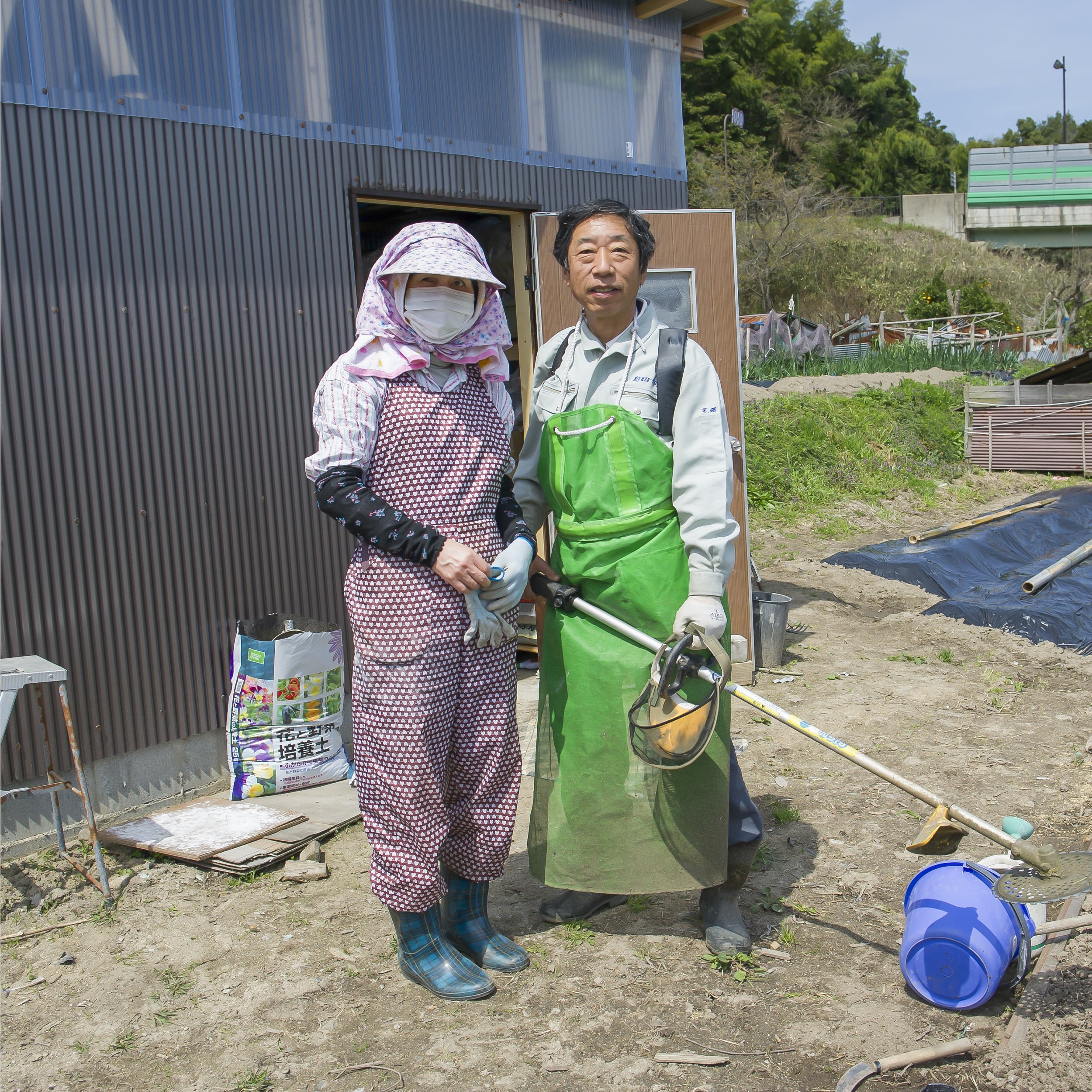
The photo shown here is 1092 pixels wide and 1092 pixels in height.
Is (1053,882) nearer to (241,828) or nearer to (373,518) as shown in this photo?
(373,518)

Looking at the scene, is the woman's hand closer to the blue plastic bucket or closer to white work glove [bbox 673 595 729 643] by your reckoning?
white work glove [bbox 673 595 729 643]

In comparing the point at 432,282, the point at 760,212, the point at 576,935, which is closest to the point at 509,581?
the point at 432,282

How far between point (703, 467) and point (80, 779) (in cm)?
242

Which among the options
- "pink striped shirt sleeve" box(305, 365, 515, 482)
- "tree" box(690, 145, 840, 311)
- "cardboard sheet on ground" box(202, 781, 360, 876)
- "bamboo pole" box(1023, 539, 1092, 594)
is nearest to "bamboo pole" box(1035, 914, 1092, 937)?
"pink striped shirt sleeve" box(305, 365, 515, 482)

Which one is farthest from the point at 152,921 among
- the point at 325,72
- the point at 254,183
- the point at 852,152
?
the point at 852,152

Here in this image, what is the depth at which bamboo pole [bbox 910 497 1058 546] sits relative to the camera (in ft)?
31.4

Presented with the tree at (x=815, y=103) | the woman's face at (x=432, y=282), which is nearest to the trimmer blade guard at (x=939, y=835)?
the woman's face at (x=432, y=282)

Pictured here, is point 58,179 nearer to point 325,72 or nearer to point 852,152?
point 325,72

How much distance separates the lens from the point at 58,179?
3.92 metres

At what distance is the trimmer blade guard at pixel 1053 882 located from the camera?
231 cm

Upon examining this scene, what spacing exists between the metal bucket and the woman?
11.7 feet

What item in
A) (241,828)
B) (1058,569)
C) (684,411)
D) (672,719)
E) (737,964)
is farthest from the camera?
(1058,569)

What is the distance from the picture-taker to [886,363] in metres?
19.3

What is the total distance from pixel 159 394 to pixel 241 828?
1839mm
